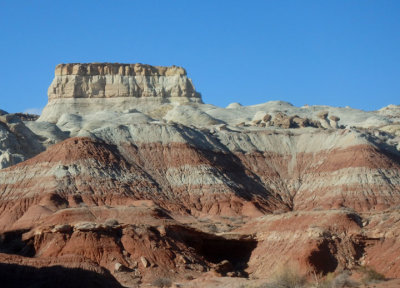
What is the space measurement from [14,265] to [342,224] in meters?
23.0

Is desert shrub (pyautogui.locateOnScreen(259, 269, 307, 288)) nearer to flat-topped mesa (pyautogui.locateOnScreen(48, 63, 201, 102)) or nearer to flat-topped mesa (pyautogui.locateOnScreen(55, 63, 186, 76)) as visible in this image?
flat-topped mesa (pyautogui.locateOnScreen(48, 63, 201, 102))

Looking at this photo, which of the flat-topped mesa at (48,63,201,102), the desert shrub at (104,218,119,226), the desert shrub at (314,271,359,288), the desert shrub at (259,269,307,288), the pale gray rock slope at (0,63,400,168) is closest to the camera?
the desert shrub at (259,269,307,288)

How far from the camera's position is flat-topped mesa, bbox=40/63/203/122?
533ft

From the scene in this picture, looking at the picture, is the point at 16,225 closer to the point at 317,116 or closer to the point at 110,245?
the point at 110,245

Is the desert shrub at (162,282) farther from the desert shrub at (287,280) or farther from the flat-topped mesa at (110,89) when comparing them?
the flat-topped mesa at (110,89)

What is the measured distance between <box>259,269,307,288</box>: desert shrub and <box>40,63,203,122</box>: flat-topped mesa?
113 m

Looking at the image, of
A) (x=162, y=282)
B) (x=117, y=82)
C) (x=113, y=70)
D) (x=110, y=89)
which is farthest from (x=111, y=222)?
(x=113, y=70)

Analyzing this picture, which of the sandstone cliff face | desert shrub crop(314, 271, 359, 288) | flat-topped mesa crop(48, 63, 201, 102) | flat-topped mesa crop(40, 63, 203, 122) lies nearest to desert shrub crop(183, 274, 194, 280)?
the sandstone cliff face

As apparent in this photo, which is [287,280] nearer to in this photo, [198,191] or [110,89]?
[198,191]

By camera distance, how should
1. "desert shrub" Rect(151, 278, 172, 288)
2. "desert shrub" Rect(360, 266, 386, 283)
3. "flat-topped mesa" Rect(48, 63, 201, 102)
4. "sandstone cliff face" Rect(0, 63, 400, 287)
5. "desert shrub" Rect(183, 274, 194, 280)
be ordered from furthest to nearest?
"flat-topped mesa" Rect(48, 63, 201, 102), "sandstone cliff face" Rect(0, 63, 400, 287), "desert shrub" Rect(183, 274, 194, 280), "desert shrub" Rect(151, 278, 172, 288), "desert shrub" Rect(360, 266, 386, 283)

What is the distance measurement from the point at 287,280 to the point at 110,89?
12091cm

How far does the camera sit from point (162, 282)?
4994cm

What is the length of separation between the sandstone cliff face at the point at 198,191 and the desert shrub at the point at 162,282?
1365 mm

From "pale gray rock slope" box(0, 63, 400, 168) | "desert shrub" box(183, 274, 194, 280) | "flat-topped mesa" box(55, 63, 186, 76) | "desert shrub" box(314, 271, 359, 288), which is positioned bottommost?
"desert shrub" box(314, 271, 359, 288)
